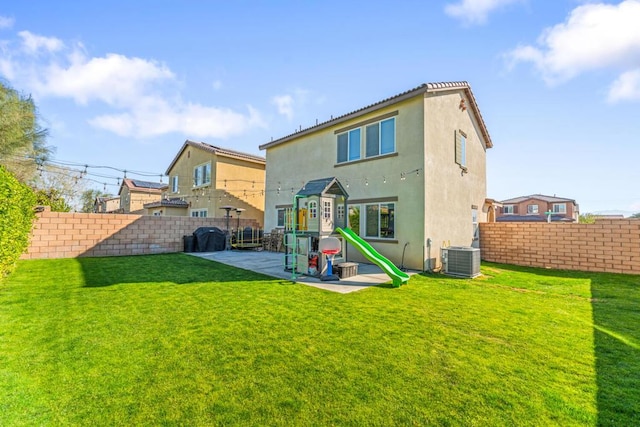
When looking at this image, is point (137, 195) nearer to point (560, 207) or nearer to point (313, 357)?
point (313, 357)

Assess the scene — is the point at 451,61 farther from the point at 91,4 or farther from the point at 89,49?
the point at 89,49

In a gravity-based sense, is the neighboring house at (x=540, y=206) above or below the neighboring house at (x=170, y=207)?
above

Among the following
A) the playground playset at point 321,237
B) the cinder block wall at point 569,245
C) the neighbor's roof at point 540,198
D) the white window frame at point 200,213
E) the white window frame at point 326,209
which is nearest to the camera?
the playground playset at point 321,237

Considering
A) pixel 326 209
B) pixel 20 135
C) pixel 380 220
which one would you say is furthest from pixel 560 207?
pixel 20 135

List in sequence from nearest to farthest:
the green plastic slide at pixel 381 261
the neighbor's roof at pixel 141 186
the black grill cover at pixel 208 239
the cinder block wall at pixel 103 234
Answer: the green plastic slide at pixel 381 261
the cinder block wall at pixel 103 234
the black grill cover at pixel 208 239
the neighbor's roof at pixel 141 186

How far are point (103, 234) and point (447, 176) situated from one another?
1513 cm

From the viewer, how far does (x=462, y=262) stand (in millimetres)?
9211

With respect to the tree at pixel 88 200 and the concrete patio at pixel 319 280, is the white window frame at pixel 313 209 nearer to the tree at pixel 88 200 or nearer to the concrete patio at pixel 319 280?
the concrete patio at pixel 319 280

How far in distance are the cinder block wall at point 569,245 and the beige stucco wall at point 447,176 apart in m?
1.32

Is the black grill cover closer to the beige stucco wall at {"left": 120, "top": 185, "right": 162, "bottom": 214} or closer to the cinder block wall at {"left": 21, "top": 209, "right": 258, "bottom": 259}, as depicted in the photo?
the cinder block wall at {"left": 21, "top": 209, "right": 258, "bottom": 259}

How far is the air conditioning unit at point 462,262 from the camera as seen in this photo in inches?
356

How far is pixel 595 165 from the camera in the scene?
58.7ft

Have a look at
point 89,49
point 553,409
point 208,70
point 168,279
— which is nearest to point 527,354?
point 553,409

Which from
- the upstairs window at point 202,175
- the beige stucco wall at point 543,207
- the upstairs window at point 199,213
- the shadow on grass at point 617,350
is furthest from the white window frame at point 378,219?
the beige stucco wall at point 543,207
